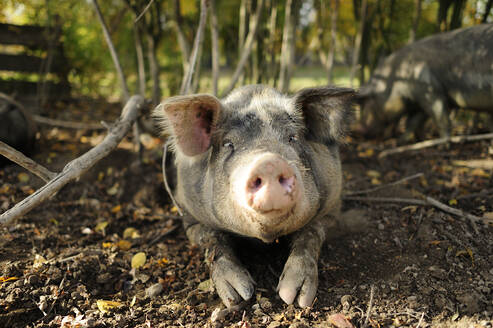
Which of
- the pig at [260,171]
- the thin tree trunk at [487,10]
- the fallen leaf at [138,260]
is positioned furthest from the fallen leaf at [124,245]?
the thin tree trunk at [487,10]

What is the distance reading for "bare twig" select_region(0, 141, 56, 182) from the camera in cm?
241

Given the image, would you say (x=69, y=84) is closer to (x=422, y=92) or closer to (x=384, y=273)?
(x=422, y=92)

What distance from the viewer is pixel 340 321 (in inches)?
89.9

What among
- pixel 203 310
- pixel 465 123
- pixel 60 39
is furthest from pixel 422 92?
pixel 60 39

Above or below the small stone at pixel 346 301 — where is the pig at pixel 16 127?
above

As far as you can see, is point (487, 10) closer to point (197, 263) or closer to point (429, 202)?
point (429, 202)

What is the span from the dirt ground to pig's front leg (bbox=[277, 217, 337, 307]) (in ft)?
0.25

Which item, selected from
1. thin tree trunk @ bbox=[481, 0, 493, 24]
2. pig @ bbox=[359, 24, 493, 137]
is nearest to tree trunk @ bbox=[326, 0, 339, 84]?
pig @ bbox=[359, 24, 493, 137]

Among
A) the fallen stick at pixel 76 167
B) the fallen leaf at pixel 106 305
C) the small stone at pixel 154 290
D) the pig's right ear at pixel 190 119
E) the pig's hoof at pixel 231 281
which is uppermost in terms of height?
the pig's right ear at pixel 190 119

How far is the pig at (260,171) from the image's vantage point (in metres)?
2.14

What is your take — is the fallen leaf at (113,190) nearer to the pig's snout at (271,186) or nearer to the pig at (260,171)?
the pig at (260,171)

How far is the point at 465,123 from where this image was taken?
7367 millimetres

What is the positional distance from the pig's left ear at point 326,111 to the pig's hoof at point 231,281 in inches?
42.6

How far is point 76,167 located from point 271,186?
4.69ft
